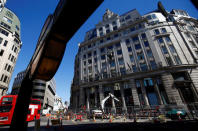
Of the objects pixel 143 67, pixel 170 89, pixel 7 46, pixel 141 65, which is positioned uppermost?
pixel 7 46

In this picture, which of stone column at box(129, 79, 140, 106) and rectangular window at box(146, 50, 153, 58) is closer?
stone column at box(129, 79, 140, 106)

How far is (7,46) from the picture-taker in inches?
1164

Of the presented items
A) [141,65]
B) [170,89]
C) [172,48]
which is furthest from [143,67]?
[172,48]

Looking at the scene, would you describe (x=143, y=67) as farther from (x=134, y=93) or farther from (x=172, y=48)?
(x=172, y=48)

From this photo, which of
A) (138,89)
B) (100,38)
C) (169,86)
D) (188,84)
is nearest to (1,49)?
(100,38)

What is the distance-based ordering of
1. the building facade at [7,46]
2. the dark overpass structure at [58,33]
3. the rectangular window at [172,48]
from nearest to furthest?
the dark overpass structure at [58,33], the rectangular window at [172,48], the building facade at [7,46]

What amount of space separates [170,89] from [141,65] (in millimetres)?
8654

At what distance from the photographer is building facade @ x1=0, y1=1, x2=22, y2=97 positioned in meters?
27.2

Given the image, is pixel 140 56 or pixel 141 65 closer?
pixel 141 65

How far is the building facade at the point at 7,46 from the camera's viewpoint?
89.4ft

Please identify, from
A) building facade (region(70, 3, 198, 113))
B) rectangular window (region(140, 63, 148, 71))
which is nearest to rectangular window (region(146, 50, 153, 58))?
building facade (region(70, 3, 198, 113))

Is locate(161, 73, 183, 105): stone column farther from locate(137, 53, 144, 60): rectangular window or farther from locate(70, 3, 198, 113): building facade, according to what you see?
locate(137, 53, 144, 60): rectangular window

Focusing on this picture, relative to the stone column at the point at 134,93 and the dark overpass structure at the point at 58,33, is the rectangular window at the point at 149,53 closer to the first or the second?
the stone column at the point at 134,93

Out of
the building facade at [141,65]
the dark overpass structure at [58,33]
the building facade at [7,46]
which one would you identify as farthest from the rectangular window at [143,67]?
the building facade at [7,46]
